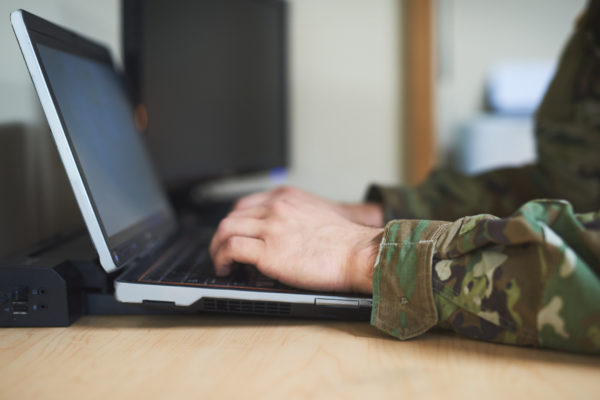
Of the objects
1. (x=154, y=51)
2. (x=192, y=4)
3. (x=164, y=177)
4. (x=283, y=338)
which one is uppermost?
(x=192, y=4)

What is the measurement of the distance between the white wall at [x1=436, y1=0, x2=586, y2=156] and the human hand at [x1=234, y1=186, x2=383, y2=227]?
5.30 feet

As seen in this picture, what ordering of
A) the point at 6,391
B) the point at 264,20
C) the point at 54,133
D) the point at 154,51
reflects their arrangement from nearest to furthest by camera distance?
the point at 6,391 < the point at 54,133 < the point at 154,51 < the point at 264,20

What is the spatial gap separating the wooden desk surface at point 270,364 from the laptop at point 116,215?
3 cm

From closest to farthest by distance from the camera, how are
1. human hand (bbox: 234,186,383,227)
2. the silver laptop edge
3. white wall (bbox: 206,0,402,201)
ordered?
the silver laptop edge < human hand (bbox: 234,186,383,227) < white wall (bbox: 206,0,402,201)

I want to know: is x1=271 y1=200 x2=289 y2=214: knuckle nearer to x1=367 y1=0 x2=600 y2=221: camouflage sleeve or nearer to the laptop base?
the laptop base

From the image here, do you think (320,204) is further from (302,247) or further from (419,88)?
(419,88)

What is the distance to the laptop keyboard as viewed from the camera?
50 centimetres

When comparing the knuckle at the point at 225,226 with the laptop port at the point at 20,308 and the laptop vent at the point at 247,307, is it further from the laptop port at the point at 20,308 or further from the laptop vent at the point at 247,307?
the laptop port at the point at 20,308

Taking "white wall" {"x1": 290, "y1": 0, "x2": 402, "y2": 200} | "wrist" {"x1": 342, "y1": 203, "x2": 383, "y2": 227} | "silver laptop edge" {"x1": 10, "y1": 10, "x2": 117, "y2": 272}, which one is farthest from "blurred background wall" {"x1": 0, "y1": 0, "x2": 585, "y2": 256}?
"wrist" {"x1": 342, "y1": 203, "x2": 383, "y2": 227}

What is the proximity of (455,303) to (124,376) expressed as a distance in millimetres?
279

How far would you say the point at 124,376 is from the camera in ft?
1.26

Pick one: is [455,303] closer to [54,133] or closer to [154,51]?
[54,133]

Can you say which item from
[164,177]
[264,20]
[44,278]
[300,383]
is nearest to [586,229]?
[300,383]

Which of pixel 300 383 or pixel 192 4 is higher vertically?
pixel 192 4
